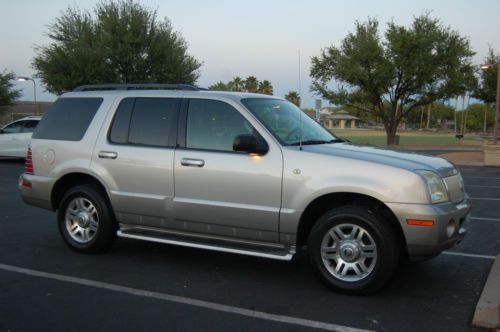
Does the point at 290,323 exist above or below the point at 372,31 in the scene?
below

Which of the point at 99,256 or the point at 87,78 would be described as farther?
the point at 87,78

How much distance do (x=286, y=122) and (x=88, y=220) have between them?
261 centimetres

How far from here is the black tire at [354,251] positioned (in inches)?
182

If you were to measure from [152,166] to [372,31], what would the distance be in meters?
32.9

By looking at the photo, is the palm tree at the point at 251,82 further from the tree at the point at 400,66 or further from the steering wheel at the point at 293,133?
the steering wheel at the point at 293,133

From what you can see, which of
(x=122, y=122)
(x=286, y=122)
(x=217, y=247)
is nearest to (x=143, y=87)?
(x=122, y=122)

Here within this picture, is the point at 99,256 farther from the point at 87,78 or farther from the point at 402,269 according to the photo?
the point at 87,78

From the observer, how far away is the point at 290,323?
13.6 ft

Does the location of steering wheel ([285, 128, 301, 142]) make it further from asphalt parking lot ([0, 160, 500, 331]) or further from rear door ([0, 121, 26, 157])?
rear door ([0, 121, 26, 157])

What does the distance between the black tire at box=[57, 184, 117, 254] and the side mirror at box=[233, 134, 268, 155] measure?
1938mm

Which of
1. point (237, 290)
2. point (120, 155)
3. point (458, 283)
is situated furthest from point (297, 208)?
point (120, 155)

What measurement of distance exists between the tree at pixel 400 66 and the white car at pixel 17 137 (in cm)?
2175

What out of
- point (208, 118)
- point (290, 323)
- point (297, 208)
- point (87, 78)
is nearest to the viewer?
point (290, 323)

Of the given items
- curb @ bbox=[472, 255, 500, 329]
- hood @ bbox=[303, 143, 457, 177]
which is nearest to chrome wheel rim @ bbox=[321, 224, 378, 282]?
hood @ bbox=[303, 143, 457, 177]
